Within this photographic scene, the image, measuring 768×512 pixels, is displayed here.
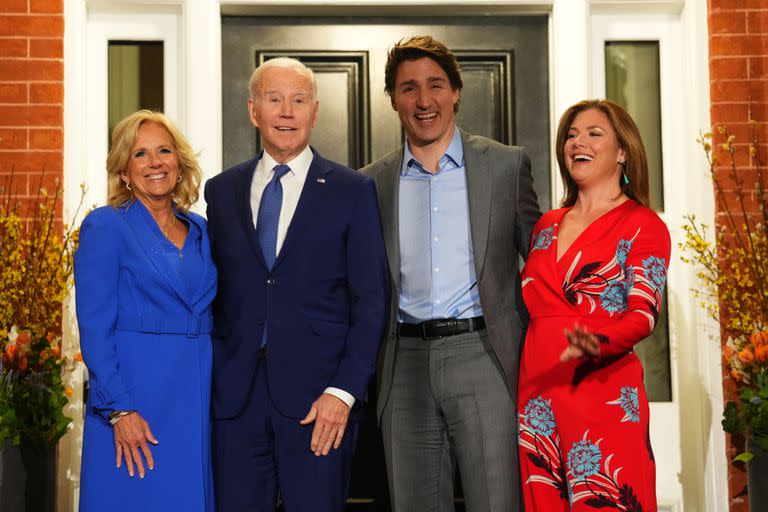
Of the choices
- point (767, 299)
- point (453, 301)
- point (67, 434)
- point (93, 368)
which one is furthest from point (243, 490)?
point (767, 299)

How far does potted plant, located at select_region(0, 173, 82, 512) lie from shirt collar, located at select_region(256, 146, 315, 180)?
123 centimetres

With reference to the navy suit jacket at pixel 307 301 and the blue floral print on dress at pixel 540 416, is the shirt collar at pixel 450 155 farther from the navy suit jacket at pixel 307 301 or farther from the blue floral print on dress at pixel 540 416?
the blue floral print on dress at pixel 540 416

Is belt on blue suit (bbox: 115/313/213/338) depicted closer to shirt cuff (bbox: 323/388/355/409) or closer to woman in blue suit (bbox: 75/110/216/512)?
woman in blue suit (bbox: 75/110/216/512)

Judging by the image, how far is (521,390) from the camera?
2.83m

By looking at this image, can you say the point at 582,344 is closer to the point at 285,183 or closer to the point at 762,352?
the point at 285,183

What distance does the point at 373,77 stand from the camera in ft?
13.7

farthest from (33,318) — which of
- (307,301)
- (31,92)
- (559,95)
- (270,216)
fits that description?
(559,95)

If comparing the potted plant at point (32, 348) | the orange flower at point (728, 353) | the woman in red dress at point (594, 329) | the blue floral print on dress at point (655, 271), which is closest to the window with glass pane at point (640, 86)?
the orange flower at point (728, 353)

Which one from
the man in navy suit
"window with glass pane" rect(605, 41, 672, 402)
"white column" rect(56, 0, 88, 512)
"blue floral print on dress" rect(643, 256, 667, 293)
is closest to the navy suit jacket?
the man in navy suit

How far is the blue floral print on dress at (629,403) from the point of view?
8.53 feet

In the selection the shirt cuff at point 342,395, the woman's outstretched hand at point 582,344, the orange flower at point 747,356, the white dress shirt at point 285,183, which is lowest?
the shirt cuff at point 342,395

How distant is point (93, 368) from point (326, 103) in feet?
6.36

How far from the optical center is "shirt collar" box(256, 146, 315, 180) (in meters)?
2.85

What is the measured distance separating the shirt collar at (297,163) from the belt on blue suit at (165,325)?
502 millimetres
